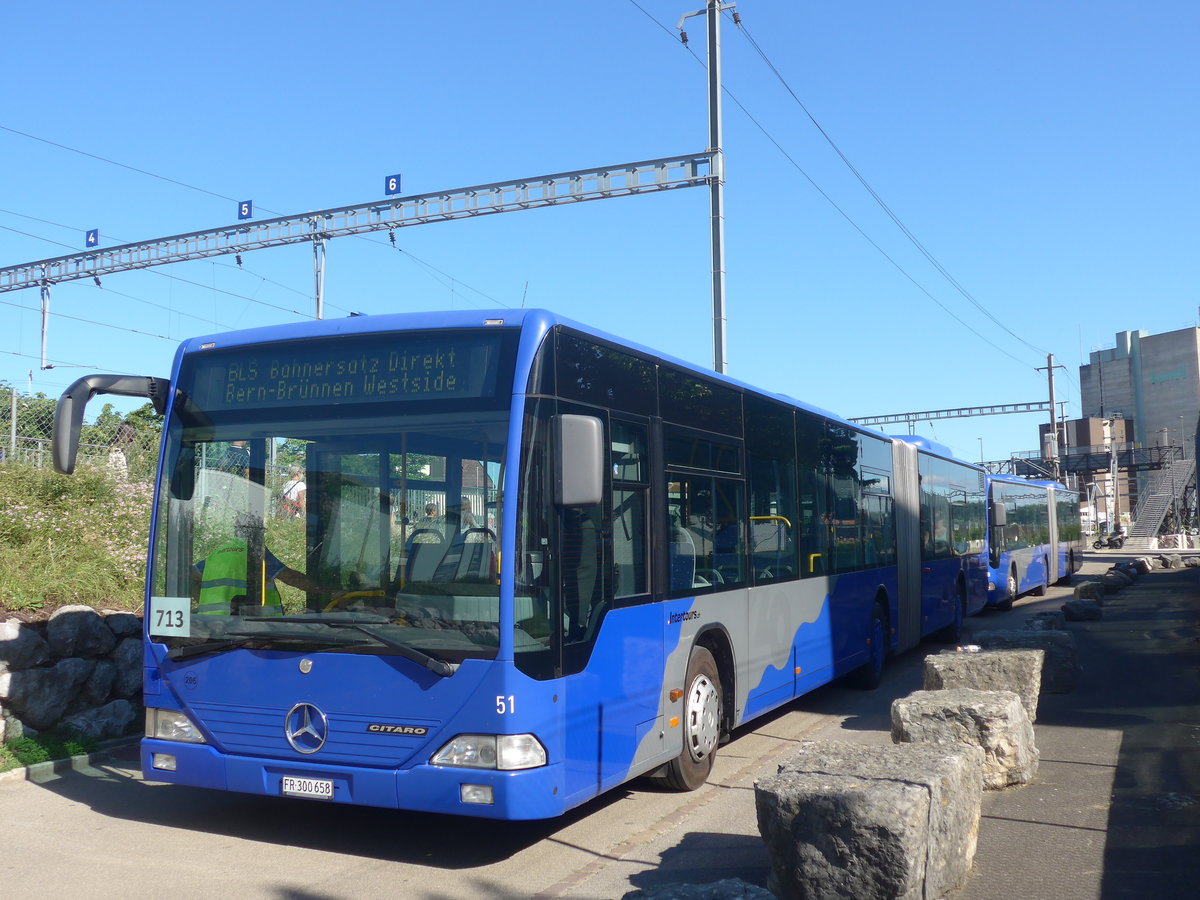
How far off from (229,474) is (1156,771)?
264 inches

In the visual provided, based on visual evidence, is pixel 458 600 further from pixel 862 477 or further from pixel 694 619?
pixel 862 477

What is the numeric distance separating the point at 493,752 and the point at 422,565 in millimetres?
1069

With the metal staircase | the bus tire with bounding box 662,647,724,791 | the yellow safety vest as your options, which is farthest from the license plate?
the metal staircase

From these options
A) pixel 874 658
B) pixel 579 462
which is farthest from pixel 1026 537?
pixel 579 462

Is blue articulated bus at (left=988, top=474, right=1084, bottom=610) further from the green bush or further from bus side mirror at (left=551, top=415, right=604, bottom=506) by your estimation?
bus side mirror at (left=551, top=415, right=604, bottom=506)

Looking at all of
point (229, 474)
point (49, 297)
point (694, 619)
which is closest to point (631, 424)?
point (694, 619)

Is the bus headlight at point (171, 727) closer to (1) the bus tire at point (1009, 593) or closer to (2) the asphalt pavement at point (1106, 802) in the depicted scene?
(2) the asphalt pavement at point (1106, 802)

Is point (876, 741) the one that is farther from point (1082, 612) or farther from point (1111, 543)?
point (1111, 543)

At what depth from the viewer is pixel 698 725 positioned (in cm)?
787

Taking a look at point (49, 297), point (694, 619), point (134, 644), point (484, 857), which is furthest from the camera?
point (49, 297)

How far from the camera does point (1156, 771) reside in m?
7.84

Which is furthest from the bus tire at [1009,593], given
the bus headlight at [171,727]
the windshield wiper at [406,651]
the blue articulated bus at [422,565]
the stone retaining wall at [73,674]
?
the bus headlight at [171,727]

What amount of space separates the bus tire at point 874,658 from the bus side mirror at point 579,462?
26.5 feet

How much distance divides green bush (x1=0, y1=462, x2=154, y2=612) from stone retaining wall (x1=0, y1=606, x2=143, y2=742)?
1.85 ft
